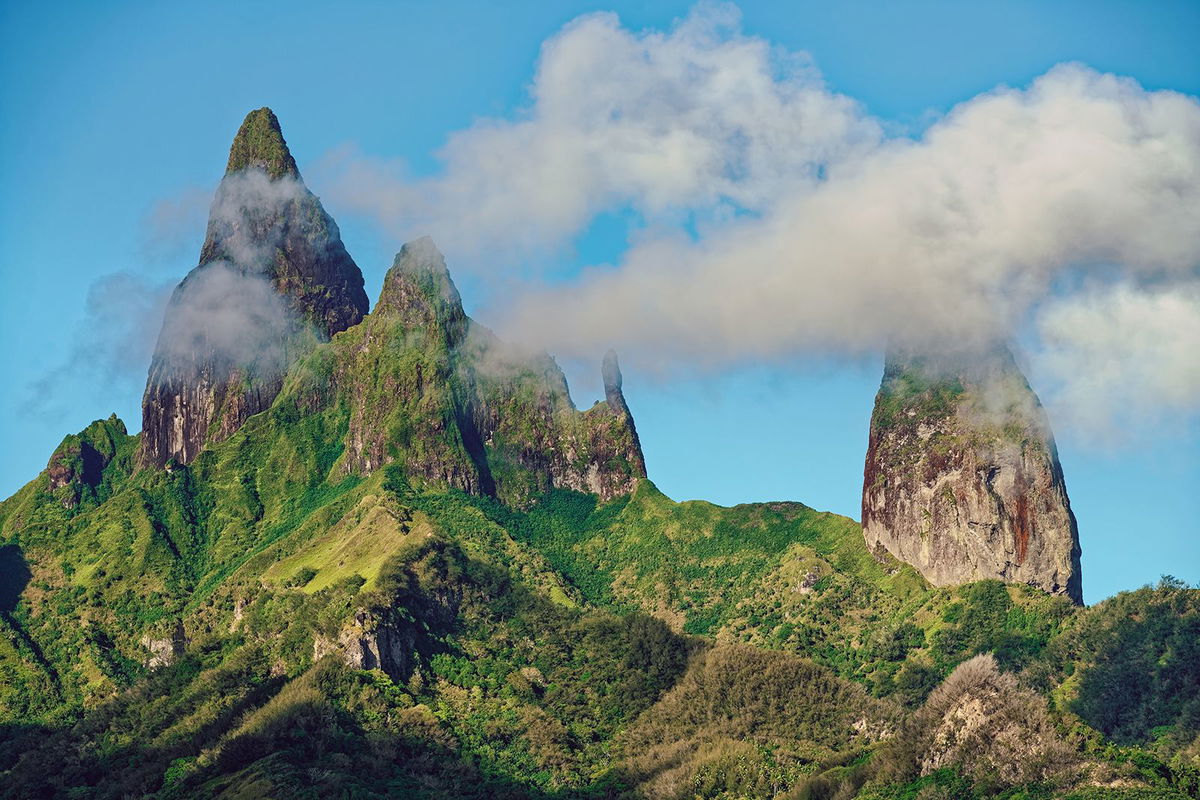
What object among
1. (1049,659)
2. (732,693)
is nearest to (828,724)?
(732,693)

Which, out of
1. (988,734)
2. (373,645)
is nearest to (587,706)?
(373,645)

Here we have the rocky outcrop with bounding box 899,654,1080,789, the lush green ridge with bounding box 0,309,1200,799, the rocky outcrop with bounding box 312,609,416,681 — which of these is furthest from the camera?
the rocky outcrop with bounding box 312,609,416,681

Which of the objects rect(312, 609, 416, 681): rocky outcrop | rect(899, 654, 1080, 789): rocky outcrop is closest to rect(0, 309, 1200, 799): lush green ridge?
rect(312, 609, 416, 681): rocky outcrop

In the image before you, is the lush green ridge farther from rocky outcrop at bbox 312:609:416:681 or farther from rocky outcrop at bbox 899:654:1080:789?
rocky outcrop at bbox 899:654:1080:789

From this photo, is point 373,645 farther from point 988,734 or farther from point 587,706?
Result: point 988,734

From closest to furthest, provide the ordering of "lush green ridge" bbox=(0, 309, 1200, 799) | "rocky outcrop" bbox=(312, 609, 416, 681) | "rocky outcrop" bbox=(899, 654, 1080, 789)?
"rocky outcrop" bbox=(899, 654, 1080, 789) < "lush green ridge" bbox=(0, 309, 1200, 799) < "rocky outcrop" bbox=(312, 609, 416, 681)

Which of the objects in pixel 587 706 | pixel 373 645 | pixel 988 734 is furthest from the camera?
pixel 587 706

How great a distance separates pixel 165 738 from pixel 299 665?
16.7 m

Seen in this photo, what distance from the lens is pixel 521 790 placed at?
6457 inches

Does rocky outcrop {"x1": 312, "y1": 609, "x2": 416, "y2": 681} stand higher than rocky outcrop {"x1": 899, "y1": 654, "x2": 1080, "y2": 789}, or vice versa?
rocky outcrop {"x1": 312, "y1": 609, "x2": 416, "y2": 681}

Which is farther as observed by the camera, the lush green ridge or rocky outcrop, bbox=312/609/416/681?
rocky outcrop, bbox=312/609/416/681

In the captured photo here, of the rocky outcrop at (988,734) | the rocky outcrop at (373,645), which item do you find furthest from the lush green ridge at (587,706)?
the rocky outcrop at (988,734)

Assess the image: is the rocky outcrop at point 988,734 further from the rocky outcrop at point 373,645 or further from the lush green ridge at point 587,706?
the rocky outcrop at point 373,645

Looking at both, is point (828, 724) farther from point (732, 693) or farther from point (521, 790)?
point (521, 790)
